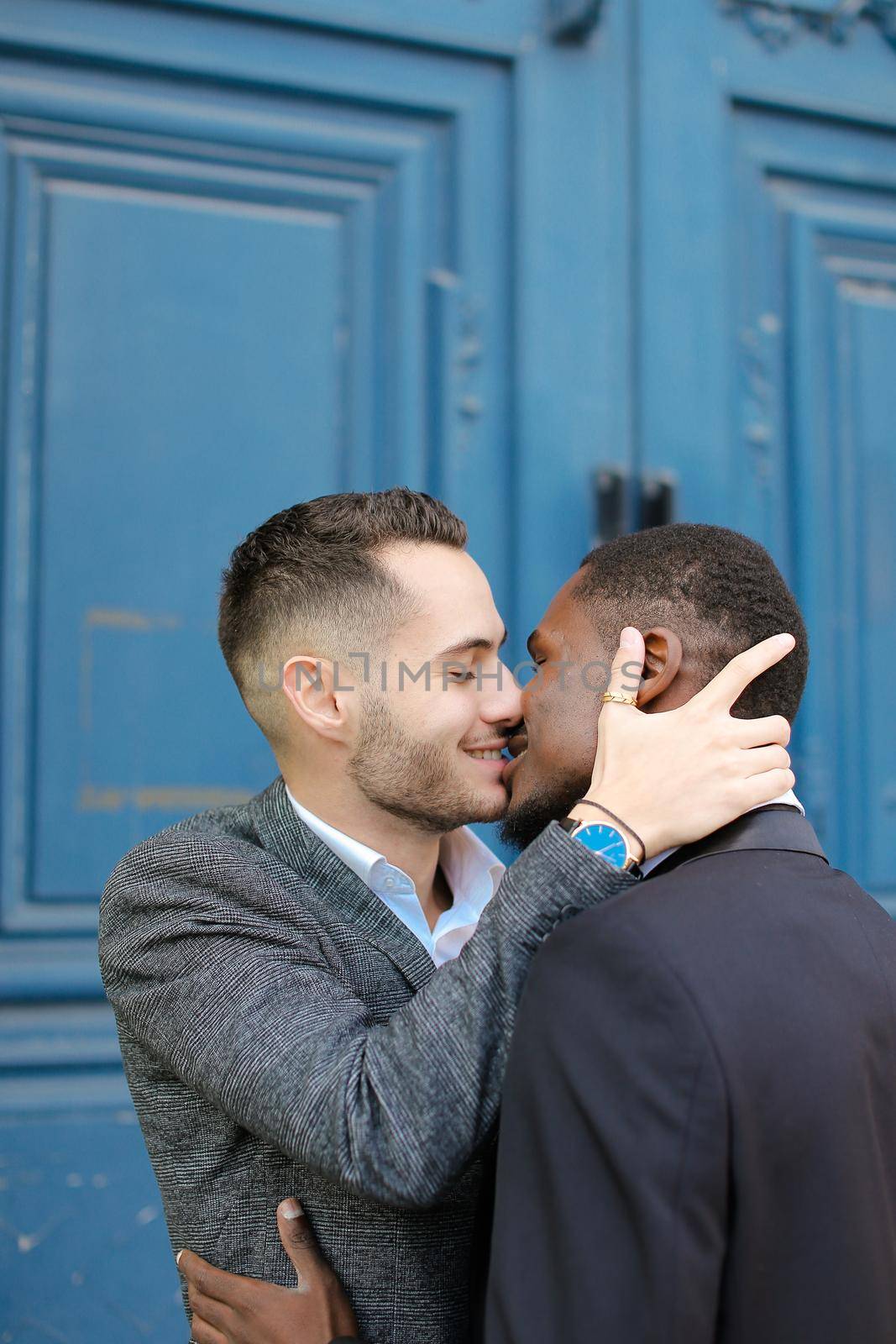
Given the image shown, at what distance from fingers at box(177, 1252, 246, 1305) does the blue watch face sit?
0.69m

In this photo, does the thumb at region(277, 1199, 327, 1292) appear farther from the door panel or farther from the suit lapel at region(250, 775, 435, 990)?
the door panel

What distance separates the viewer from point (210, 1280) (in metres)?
1.47

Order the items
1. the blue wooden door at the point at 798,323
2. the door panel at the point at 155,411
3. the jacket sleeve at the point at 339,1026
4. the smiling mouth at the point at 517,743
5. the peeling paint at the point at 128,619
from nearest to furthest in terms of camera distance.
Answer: the jacket sleeve at the point at 339,1026, the smiling mouth at the point at 517,743, the door panel at the point at 155,411, the peeling paint at the point at 128,619, the blue wooden door at the point at 798,323

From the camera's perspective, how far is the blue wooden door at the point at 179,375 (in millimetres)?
2225

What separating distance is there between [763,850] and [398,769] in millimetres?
658

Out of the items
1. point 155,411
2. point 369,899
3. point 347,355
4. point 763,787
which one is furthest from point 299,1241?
point 347,355

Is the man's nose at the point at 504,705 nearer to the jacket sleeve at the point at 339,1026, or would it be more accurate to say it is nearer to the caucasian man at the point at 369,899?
the caucasian man at the point at 369,899

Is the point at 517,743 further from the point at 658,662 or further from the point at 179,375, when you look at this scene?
the point at 179,375

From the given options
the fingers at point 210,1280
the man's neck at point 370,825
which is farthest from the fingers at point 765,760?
the fingers at point 210,1280

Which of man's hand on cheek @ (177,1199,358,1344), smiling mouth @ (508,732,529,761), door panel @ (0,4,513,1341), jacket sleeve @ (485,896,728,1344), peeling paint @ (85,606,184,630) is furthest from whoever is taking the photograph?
peeling paint @ (85,606,184,630)

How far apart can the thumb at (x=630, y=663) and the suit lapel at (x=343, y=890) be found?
47 centimetres

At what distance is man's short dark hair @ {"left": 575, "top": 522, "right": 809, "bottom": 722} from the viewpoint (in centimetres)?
144

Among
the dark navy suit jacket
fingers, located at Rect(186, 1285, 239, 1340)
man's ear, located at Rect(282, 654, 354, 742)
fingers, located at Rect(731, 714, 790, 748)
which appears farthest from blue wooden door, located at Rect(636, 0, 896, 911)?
fingers, located at Rect(186, 1285, 239, 1340)

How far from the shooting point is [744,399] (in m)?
2.82
